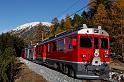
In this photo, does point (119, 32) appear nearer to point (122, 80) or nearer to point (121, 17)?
point (121, 17)

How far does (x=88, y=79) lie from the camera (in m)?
19.3

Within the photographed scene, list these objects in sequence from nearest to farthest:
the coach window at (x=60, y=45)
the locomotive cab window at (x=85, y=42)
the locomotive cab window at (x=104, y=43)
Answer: the locomotive cab window at (x=85, y=42), the locomotive cab window at (x=104, y=43), the coach window at (x=60, y=45)

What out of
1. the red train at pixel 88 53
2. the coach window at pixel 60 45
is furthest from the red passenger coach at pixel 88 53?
the coach window at pixel 60 45

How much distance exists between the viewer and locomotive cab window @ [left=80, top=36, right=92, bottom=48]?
18844 millimetres

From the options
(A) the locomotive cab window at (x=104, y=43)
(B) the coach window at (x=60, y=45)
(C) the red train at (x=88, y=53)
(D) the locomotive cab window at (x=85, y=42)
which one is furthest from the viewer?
(B) the coach window at (x=60, y=45)

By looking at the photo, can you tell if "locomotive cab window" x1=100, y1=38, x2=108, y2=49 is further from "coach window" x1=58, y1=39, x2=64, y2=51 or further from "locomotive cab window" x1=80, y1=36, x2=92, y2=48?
"coach window" x1=58, y1=39, x2=64, y2=51

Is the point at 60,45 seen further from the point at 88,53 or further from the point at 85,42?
the point at 88,53

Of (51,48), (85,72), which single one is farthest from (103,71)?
(51,48)

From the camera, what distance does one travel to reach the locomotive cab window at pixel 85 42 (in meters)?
18.8

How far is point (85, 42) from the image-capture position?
19000 millimetres

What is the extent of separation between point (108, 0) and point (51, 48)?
145 ft

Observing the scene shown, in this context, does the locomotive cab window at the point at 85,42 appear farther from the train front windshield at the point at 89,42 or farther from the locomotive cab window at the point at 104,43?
the locomotive cab window at the point at 104,43

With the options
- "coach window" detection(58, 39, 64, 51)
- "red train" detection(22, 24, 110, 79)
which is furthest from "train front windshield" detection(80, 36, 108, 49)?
"coach window" detection(58, 39, 64, 51)

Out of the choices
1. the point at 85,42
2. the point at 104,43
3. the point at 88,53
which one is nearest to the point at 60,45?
the point at 85,42
